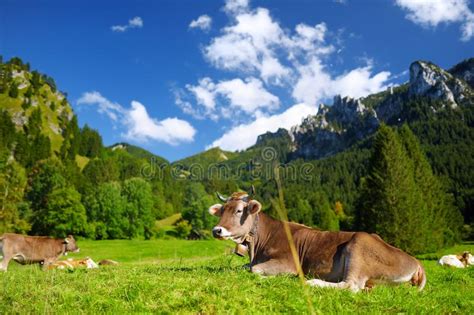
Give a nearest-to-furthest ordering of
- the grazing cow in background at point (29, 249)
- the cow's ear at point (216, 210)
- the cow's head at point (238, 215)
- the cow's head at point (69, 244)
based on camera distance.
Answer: the cow's head at point (238, 215) → the cow's ear at point (216, 210) → the grazing cow in background at point (29, 249) → the cow's head at point (69, 244)

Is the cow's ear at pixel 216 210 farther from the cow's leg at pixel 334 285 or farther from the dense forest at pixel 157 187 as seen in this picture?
the cow's leg at pixel 334 285

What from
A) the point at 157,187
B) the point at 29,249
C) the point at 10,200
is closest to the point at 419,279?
the point at 29,249

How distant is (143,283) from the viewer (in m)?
6.62

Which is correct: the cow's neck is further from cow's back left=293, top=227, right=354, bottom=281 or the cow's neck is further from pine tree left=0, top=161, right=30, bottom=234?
pine tree left=0, top=161, right=30, bottom=234

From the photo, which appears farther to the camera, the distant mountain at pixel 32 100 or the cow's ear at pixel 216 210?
the distant mountain at pixel 32 100

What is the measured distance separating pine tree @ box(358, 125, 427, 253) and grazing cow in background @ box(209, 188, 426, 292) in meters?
36.9

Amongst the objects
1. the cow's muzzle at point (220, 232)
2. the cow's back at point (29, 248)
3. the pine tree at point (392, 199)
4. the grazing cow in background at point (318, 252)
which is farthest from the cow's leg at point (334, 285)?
the pine tree at point (392, 199)

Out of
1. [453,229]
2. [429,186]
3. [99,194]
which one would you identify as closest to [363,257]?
[429,186]

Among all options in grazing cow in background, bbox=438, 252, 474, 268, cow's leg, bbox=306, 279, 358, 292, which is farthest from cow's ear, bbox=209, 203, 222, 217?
grazing cow in background, bbox=438, 252, 474, 268

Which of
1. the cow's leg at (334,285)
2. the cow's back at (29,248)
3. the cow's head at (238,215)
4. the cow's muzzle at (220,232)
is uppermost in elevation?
the cow's head at (238,215)

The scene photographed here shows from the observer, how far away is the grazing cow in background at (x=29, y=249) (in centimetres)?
1711

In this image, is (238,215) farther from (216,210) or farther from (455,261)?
(455,261)

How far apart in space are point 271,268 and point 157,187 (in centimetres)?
15882

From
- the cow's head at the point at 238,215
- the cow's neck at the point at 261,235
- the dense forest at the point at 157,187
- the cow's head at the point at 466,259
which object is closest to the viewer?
the cow's head at the point at 238,215
